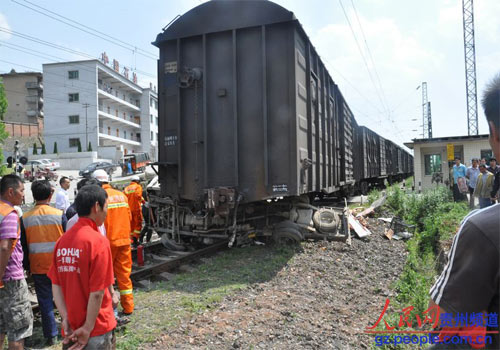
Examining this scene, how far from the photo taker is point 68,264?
7.57ft

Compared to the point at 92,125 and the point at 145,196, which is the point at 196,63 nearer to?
the point at 145,196

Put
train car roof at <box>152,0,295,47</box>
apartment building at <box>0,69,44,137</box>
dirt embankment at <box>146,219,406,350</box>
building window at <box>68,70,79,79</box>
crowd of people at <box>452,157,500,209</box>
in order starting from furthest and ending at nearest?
apartment building at <box>0,69,44,137</box> < building window at <box>68,70,79,79</box> < crowd of people at <box>452,157,500,209</box> < train car roof at <box>152,0,295,47</box> < dirt embankment at <box>146,219,406,350</box>

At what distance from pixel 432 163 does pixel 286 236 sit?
54.6 ft

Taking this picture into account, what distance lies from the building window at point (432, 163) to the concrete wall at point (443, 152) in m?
0.19

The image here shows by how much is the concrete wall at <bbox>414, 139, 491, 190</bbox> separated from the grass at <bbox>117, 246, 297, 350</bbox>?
1583cm

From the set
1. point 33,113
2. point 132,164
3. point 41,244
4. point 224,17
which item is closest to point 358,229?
point 224,17

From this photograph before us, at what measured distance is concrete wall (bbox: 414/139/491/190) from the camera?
60.4ft

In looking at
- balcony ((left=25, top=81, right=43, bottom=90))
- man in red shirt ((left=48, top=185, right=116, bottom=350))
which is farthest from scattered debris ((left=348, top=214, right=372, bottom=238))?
balcony ((left=25, top=81, right=43, bottom=90))

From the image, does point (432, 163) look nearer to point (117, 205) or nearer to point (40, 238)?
point (117, 205)

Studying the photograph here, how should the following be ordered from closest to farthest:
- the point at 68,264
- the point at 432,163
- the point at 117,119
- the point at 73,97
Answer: the point at 68,264
the point at 432,163
the point at 73,97
the point at 117,119

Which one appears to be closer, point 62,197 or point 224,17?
point 224,17

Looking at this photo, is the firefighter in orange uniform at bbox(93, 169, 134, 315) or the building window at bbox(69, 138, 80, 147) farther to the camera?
the building window at bbox(69, 138, 80, 147)

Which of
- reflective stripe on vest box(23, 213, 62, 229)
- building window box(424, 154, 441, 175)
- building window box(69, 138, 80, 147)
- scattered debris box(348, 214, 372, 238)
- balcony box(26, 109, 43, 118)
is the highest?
balcony box(26, 109, 43, 118)

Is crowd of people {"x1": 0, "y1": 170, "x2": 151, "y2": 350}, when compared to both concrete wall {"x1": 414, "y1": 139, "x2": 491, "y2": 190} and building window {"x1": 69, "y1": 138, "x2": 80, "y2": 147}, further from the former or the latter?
building window {"x1": 69, "y1": 138, "x2": 80, "y2": 147}
